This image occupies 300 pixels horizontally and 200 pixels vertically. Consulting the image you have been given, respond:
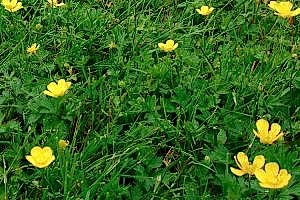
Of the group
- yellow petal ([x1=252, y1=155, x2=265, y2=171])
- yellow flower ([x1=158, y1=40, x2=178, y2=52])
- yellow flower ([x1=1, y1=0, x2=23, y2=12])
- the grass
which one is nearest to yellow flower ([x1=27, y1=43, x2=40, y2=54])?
the grass

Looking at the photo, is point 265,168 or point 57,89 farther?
point 57,89

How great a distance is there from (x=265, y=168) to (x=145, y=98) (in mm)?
700

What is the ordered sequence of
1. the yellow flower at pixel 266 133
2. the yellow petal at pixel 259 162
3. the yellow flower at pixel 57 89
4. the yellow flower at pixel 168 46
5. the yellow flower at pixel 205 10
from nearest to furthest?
the yellow petal at pixel 259 162, the yellow flower at pixel 266 133, the yellow flower at pixel 57 89, the yellow flower at pixel 168 46, the yellow flower at pixel 205 10

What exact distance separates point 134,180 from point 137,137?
0.19 meters

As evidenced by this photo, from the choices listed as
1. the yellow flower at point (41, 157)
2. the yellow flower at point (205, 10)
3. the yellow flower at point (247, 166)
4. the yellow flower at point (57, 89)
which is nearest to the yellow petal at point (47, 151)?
the yellow flower at point (41, 157)

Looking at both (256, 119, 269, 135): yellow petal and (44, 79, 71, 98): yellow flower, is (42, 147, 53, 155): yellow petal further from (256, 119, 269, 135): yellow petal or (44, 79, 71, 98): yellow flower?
(256, 119, 269, 135): yellow petal

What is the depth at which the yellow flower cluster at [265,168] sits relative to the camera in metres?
1.87

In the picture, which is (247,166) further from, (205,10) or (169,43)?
(205,10)

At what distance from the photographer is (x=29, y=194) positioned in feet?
6.91

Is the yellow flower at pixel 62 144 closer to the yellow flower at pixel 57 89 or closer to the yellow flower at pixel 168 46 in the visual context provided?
the yellow flower at pixel 57 89

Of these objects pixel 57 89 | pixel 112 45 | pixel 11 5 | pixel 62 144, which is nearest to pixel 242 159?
pixel 62 144

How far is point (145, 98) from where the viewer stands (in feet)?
Answer: 8.24

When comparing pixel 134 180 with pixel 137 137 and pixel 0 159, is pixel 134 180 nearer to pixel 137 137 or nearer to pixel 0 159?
pixel 137 137

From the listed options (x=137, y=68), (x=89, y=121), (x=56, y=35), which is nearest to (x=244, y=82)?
(x=137, y=68)
